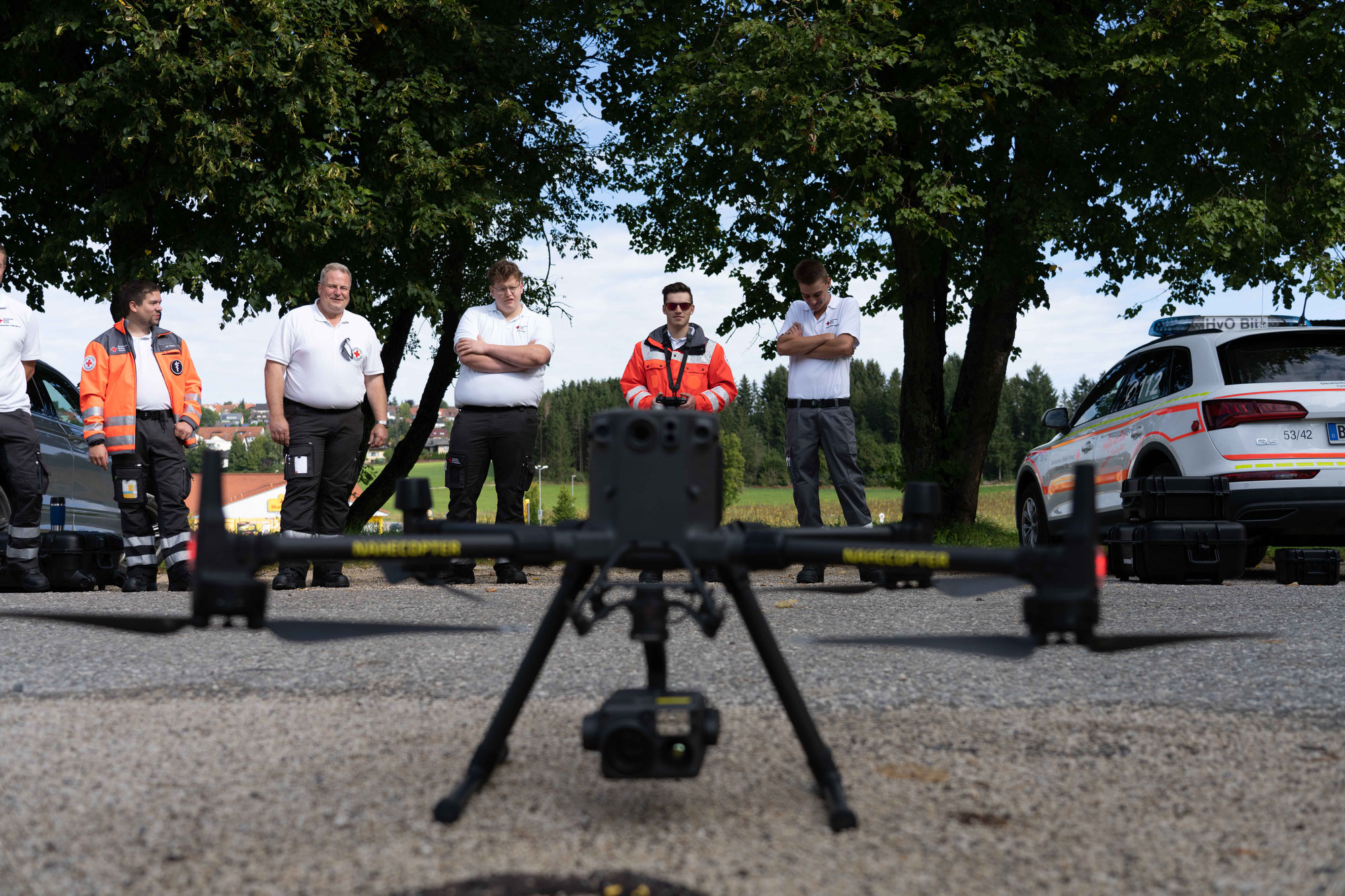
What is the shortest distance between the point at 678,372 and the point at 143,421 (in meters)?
3.58

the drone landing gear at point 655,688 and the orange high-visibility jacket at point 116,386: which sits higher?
the orange high-visibility jacket at point 116,386

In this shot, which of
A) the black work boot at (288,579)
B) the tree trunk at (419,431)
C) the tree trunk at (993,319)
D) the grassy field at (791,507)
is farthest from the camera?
the tree trunk at (419,431)

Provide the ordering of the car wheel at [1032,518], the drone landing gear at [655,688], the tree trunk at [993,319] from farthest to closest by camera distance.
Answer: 1. the tree trunk at [993,319]
2. the car wheel at [1032,518]
3. the drone landing gear at [655,688]

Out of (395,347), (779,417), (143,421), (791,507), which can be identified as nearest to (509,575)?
(143,421)

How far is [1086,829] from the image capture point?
90.0 inches

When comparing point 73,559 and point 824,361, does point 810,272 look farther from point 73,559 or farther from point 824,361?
point 73,559

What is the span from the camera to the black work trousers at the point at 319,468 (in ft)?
23.2

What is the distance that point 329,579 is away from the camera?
740cm

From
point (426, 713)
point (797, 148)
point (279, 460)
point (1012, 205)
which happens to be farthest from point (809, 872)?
point (1012, 205)

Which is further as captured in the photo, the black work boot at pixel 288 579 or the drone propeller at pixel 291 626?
the black work boot at pixel 288 579

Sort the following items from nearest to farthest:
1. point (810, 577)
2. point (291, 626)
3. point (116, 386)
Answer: point (291, 626) < point (810, 577) < point (116, 386)

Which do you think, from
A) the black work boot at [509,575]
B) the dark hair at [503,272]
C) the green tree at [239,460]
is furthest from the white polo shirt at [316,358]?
the black work boot at [509,575]

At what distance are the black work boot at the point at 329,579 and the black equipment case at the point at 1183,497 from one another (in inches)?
213

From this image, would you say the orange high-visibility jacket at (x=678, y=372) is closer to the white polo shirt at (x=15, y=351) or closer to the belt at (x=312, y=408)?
the belt at (x=312, y=408)
